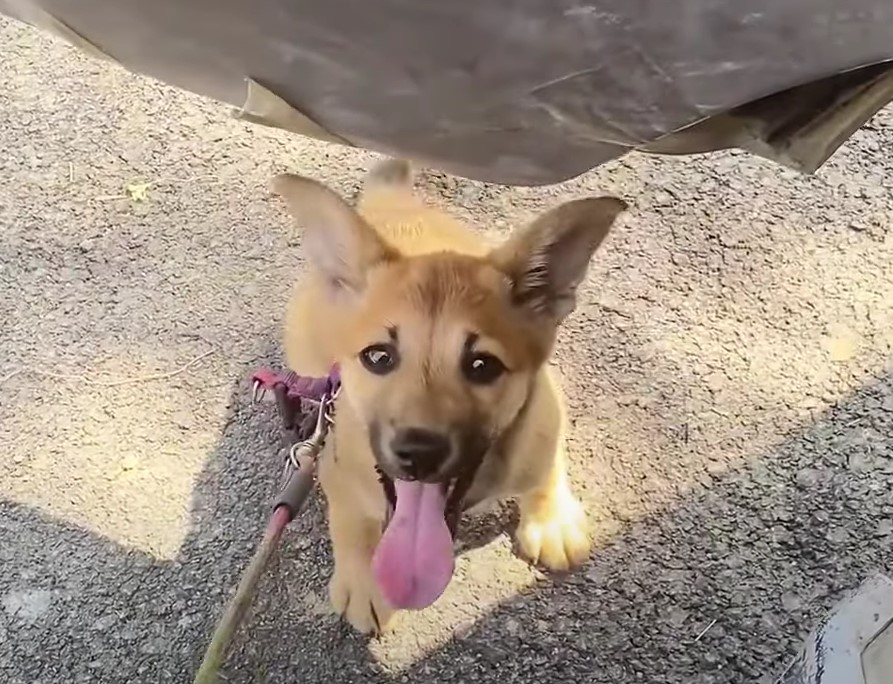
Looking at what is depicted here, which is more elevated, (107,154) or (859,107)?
(859,107)

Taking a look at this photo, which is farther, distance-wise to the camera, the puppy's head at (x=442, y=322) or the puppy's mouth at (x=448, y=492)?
the puppy's mouth at (x=448, y=492)

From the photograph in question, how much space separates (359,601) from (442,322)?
612mm

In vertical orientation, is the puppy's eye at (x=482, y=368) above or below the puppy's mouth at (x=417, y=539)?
above

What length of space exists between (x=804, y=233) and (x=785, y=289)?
151 millimetres

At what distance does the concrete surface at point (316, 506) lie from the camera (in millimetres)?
2191

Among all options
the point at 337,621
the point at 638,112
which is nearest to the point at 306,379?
the point at 337,621

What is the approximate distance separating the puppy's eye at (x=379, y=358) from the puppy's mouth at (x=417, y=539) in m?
0.19

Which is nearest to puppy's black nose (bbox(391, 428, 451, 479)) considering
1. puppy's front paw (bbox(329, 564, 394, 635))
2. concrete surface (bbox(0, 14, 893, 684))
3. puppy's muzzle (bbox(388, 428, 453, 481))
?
puppy's muzzle (bbox(388, 428, 453, 481))

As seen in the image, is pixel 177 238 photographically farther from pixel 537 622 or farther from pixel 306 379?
pixel 537 622

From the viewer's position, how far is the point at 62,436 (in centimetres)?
242

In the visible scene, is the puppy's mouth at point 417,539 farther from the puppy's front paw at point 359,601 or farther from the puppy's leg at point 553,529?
the puppy's leg at point 553,529

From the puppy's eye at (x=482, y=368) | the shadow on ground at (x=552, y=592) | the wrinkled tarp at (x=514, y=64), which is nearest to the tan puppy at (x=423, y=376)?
the puppy's eye at (x=482, y=368)

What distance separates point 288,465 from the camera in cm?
234

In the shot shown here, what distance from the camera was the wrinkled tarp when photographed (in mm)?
1076
